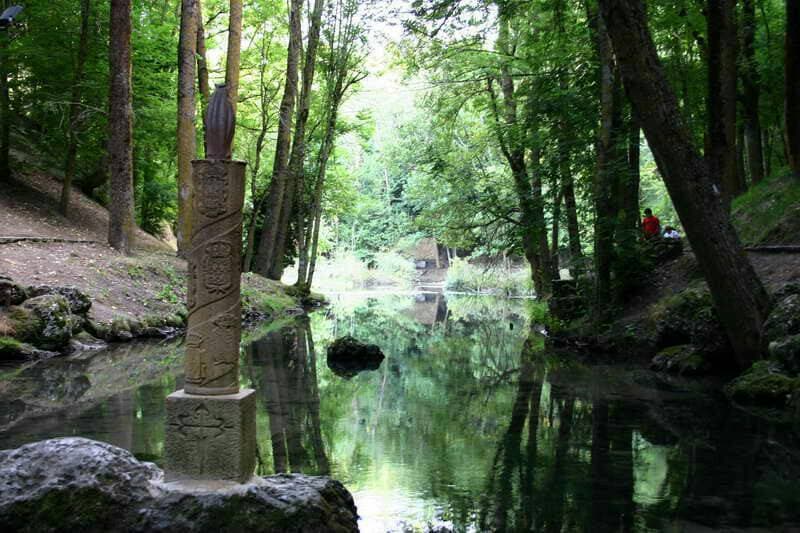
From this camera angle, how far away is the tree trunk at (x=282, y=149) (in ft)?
93.0

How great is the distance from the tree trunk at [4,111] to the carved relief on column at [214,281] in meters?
18.7

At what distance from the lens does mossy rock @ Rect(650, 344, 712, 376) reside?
12688mm

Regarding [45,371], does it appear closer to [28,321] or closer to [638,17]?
[28,321]

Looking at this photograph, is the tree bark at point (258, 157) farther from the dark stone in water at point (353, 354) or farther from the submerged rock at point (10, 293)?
the submerged rock at point (10, 293)

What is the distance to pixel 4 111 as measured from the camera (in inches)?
890

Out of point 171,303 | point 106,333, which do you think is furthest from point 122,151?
point 106,333

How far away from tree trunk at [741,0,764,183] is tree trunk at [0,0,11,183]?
19.6 m

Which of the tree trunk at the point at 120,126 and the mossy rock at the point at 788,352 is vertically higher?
the tree trunk at the point at 120,126

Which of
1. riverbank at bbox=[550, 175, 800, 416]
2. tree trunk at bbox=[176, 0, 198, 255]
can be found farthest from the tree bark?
riverbank at bbox=[550, 175, 800, 416]

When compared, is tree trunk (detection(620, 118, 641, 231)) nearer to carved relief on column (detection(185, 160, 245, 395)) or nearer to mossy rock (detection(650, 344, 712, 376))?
mossy rock (detection(650, 344, 712, 376))

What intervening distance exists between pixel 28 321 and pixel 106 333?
215cm

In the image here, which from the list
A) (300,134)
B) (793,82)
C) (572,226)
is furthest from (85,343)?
(300,134)

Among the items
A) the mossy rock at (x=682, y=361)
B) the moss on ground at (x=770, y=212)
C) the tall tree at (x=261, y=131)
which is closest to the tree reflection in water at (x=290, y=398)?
the mossy rock at (x=682, y=361)

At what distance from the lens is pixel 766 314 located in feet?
36.7
